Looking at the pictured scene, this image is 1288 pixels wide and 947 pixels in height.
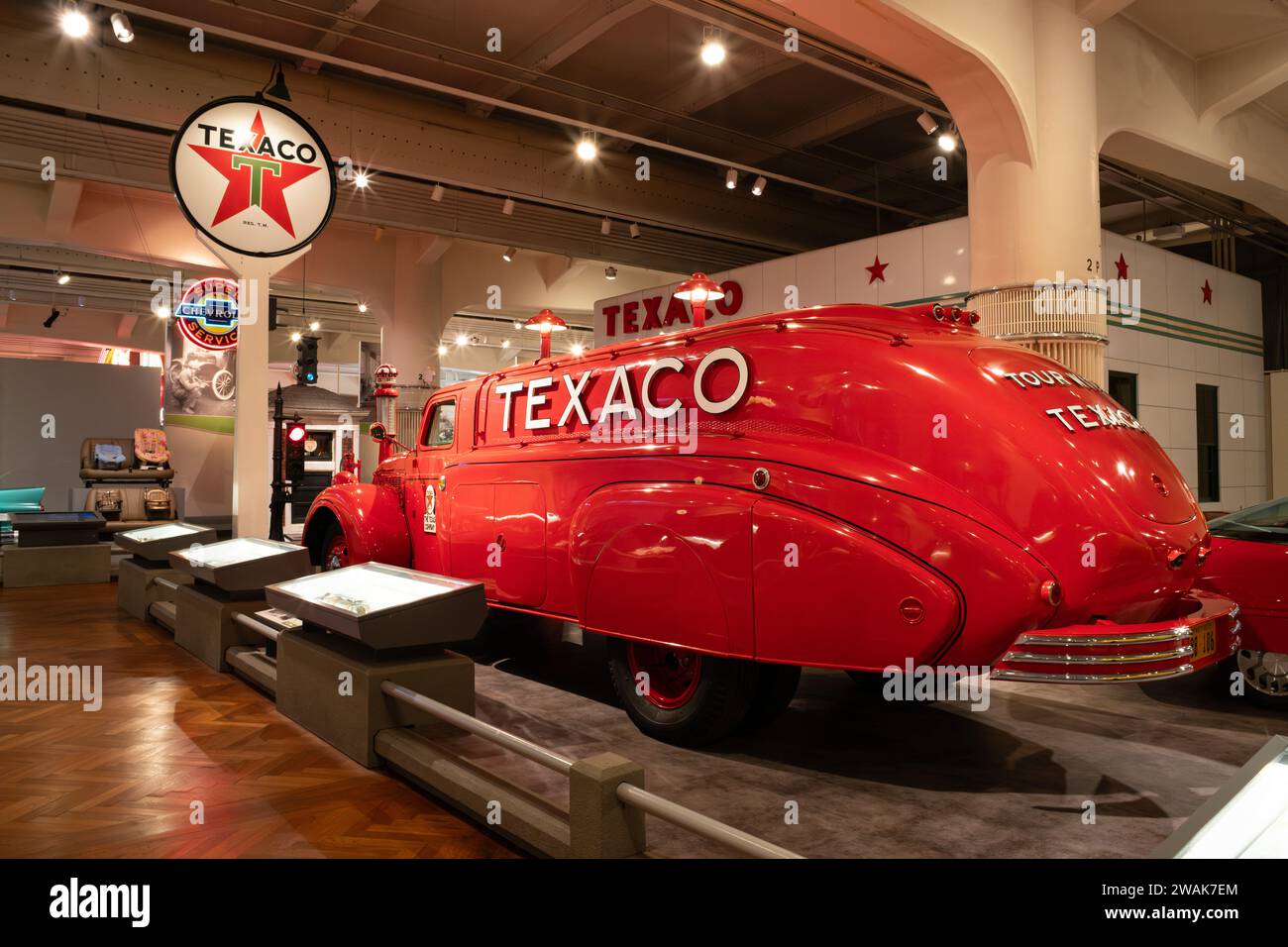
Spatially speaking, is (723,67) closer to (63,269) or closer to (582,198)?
(582,198)

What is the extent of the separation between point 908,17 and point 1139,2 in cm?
358

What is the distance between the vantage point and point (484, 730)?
2.70 metres

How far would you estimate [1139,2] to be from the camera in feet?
25.6

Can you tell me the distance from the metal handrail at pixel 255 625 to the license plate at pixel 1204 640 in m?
4.28

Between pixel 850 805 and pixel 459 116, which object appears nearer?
pixel 850 805

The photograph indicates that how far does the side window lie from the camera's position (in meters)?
5.88

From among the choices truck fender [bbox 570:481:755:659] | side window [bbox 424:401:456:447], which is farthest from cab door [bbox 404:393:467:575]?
truck fender [bbox 570:481:755:659]

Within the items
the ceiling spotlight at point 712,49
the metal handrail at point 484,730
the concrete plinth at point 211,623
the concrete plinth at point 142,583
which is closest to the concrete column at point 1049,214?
the ceiling spotlight at point 712,49

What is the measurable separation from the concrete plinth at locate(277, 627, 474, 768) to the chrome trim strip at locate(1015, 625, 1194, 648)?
228 cm

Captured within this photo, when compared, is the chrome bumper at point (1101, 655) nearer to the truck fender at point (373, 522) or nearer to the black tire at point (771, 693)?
the black tire at point (771, 693)

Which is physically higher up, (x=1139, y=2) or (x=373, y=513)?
(x=1139, y=2)

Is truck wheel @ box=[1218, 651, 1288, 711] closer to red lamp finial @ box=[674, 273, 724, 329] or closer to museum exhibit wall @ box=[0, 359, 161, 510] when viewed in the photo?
red lamp finial @ box=[674, 273, 724, 329]

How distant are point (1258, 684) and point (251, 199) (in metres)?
6.61

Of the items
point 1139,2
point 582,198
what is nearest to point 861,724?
point 1139,2
